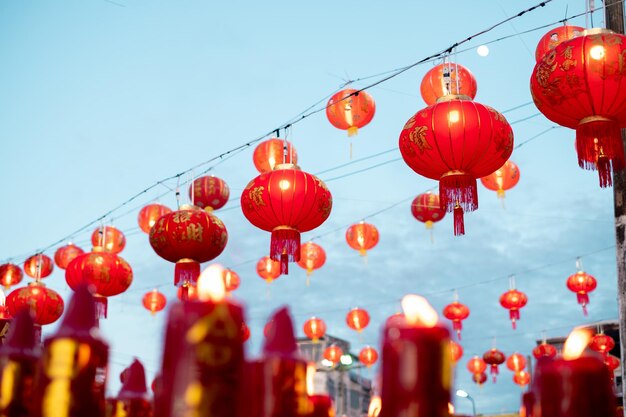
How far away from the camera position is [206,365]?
3.43 ft

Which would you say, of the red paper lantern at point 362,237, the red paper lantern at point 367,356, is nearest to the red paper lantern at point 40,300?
the red paper lantern at point 362,237

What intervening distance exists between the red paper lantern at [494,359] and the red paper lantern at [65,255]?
12.2m

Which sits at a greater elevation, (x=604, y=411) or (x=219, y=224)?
(x=219, y=224)

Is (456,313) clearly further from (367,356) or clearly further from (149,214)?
(149,214)

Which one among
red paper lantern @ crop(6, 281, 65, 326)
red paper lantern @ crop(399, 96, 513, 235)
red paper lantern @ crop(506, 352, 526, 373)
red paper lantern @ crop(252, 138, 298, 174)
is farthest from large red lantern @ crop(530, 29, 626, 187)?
red paper lantern @ crop(506, 352, 526, 373)

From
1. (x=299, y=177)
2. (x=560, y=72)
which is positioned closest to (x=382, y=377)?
(x=560, y=72)

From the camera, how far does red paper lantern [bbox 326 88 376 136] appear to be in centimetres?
930

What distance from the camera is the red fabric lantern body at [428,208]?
11.9 m

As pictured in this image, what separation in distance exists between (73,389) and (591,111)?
162 inches

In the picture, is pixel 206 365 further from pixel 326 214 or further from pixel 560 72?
pixel 326 214

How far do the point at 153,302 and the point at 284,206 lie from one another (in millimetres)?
8999

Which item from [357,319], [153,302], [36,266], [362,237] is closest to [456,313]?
[357,319]

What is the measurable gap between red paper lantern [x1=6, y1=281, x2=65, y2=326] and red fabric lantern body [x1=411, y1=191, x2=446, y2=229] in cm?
557

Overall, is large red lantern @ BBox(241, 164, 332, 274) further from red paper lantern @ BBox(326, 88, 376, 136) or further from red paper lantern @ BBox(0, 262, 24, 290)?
red paper lantern @ BBox(0, 262, 24, 290)
